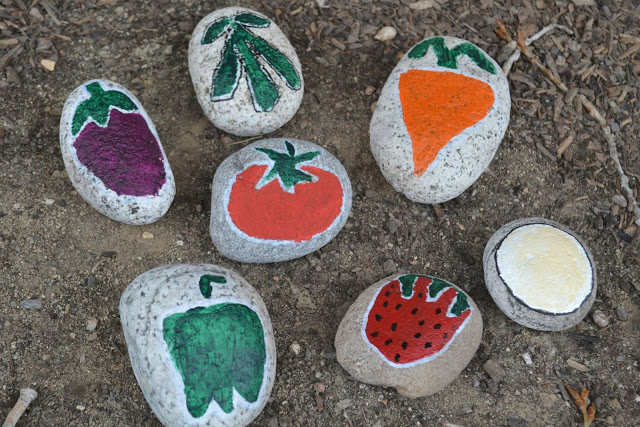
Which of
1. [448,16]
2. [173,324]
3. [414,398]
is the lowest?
[414,398]

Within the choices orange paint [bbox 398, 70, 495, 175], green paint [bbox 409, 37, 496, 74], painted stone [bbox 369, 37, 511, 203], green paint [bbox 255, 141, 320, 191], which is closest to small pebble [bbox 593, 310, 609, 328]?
painted stone [bbox 369, 37, 511, 203]

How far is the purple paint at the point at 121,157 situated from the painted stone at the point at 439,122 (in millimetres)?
1066

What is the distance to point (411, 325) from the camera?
9.20ft

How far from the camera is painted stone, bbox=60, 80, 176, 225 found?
2.91 metres

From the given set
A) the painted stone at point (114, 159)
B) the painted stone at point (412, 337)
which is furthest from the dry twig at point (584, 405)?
the painted stone at point (114, 159)

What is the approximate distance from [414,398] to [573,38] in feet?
7.76

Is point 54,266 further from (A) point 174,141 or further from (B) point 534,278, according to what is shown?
(B) point 534,278

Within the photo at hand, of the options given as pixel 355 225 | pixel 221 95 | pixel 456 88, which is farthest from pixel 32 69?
pixel 456 88

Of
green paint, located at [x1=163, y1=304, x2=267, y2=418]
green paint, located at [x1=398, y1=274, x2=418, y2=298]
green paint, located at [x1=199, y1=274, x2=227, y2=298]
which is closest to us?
green paint, located at [x1=163, y1=304, x2=267, y2=418]

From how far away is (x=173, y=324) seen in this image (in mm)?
2535

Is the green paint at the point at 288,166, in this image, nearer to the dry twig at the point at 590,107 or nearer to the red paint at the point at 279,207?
the red paint at the point at 279,207

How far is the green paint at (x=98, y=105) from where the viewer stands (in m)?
2.98

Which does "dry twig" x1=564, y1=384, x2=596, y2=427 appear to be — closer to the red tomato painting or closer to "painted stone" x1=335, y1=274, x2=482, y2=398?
"painted stone" x1=335, y1=274, x2=482, y2=398

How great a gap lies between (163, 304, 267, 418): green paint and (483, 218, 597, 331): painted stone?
114cm
